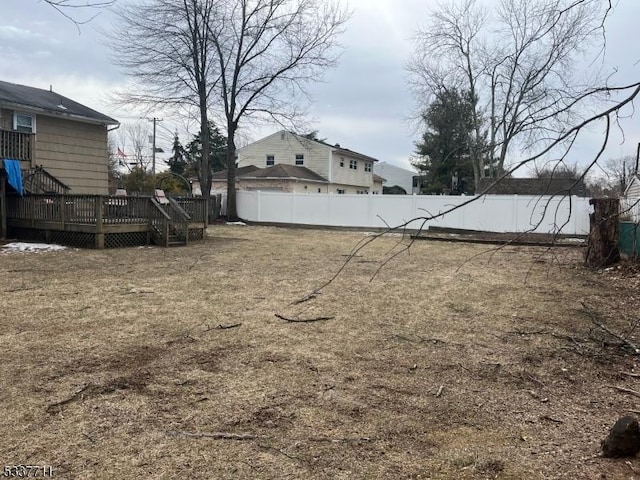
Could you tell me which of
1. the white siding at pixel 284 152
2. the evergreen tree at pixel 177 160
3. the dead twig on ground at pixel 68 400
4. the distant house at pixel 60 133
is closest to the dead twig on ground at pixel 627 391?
the dead twig on ground at pixel 68 400

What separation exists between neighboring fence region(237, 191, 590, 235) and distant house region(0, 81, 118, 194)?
342 inches

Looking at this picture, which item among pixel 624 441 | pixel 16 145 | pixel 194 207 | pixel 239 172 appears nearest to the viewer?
pixel 624 441

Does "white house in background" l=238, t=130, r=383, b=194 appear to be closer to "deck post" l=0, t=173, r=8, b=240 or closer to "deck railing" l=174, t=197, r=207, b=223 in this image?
"deck railing" l=174, t=197, r=207, b=223

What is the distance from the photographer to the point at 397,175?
56.2m

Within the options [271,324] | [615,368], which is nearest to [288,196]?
[271,324]

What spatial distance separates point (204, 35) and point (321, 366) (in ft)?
72.9

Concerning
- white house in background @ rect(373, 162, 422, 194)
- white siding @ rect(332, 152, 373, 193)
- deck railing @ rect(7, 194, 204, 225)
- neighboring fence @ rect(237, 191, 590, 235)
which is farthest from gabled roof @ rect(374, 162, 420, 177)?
deck railing @ rect(7, 194, 204, 225)

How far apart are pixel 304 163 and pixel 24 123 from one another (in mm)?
20332

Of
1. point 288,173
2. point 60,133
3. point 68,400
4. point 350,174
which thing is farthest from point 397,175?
point 68,400

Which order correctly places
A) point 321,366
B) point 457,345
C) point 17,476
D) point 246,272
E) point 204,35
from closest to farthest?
point 17,476, point 321,366, point 457,345, point 246,272, point 204,35

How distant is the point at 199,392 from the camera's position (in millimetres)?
3273

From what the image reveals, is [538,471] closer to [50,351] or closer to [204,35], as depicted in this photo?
[50,351]

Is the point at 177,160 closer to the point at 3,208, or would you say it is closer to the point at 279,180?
the point at 279,180

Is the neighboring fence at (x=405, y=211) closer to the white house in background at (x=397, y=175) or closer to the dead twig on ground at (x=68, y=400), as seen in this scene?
the dead twig on ground at (x=68, y=400)
